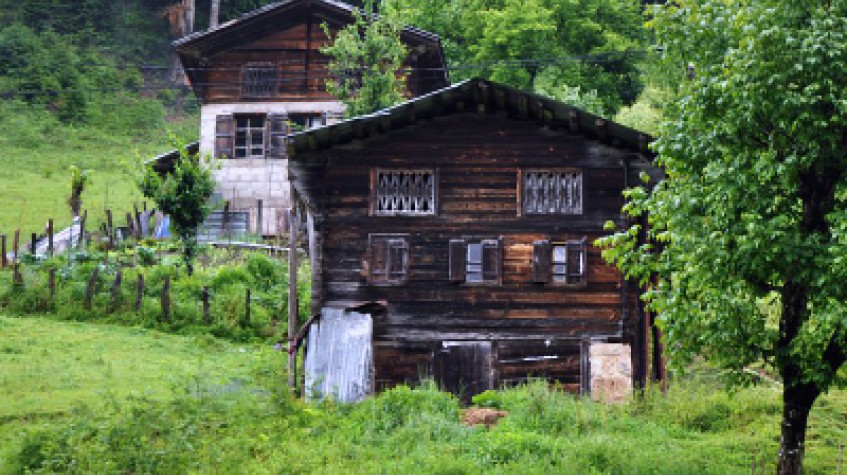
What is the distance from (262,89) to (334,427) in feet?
77.0

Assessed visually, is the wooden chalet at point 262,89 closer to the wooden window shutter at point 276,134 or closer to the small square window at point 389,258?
the wooden window shutter at point 276,134

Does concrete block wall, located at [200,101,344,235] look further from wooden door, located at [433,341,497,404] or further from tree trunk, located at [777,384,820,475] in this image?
tree trunk, located at [777,384,820,475]

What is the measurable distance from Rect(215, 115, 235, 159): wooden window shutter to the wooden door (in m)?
19.5

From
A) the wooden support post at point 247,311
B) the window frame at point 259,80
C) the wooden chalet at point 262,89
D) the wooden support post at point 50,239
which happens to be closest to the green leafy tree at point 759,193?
the wooden support post at point 247,311

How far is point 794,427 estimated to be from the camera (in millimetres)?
15883

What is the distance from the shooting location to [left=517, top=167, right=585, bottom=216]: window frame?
24375 millimetres

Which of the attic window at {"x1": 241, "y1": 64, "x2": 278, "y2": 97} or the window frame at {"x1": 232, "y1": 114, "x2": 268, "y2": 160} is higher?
the attic window at {"x1": 241, "y1": 64, "x2": 278, "y2": 97}

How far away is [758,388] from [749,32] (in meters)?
11.3

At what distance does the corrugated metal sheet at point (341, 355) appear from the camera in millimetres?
23109

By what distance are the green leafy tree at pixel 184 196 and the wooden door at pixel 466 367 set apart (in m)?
10.9

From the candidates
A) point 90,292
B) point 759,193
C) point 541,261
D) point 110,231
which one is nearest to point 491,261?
point 541,261

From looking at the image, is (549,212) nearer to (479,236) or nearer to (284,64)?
(479,236)

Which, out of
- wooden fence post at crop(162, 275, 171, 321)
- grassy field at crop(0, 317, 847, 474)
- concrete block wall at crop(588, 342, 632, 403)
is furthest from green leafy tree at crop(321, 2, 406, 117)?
concrete block wall at crop(588, 342, 632, 403)

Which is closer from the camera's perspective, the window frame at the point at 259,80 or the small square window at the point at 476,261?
the small square window at the point at 476,261
